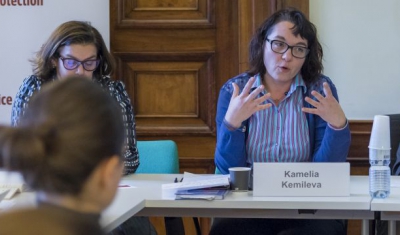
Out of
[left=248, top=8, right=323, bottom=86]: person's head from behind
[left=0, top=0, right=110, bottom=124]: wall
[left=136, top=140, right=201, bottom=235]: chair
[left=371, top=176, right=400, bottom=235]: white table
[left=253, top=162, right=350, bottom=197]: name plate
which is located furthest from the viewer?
[left=0, top=0, right=110, bottom=124]: wall

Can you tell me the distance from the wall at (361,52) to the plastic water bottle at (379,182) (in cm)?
153

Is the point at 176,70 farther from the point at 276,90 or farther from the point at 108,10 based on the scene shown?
the point at 276,90

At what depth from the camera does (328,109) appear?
2742mm

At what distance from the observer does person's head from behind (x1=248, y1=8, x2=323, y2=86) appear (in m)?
2.90

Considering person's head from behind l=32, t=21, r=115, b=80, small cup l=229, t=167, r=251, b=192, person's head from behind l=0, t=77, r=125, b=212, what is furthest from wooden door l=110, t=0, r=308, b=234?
person's head from behind l=0, t=77, r=125, b=212

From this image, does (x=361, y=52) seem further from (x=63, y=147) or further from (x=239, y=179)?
(x=63, y=147)

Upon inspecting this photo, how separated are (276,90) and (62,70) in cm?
89

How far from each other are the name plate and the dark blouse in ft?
2.23

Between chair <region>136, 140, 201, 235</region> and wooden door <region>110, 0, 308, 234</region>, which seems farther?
wooden door <region>110, 0, 308, 234</region>

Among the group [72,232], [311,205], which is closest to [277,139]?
[311,205]

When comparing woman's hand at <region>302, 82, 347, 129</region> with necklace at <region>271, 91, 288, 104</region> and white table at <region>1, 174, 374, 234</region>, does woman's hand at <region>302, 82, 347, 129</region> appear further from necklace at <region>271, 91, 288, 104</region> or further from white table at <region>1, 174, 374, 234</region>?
white table at <region>1, 174, 374, 234</region>

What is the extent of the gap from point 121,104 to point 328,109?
882 millimetres

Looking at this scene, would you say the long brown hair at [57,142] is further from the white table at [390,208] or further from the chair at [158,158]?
the chair at [158,158]

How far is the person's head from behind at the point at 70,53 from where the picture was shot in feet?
9.64
